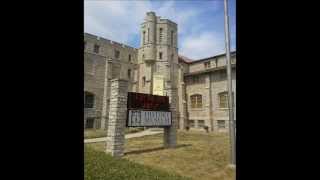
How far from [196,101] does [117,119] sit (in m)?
21.9

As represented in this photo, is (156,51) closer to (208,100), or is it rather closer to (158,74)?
(158,74)

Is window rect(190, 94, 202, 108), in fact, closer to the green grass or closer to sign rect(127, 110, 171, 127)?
sign rect(127, 110, 171, 127)

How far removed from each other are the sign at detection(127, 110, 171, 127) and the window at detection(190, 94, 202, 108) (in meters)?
18.0

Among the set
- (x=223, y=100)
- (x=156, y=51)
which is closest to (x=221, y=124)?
(x=223, y=100)

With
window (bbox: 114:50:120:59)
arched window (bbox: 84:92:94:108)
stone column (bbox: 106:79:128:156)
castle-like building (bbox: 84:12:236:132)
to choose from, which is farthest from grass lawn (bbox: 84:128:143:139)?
window (bbox: 114:50:120:59)

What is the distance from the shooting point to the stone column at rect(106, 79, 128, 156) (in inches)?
459

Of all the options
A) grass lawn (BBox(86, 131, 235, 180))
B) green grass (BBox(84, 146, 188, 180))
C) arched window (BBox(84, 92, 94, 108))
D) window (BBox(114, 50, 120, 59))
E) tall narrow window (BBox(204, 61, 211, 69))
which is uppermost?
window (BBox(114, 50, 120, 59))

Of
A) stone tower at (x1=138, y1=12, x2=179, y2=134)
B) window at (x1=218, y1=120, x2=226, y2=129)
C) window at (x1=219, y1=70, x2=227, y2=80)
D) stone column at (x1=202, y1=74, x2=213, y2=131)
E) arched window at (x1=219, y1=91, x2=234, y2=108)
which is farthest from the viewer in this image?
stone tower at (x1=138, y1=12, x2=179, y2=134)

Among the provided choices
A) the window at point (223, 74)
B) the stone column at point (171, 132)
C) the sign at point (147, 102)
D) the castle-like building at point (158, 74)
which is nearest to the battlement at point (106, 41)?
the castle-like building at point (158, 74)
